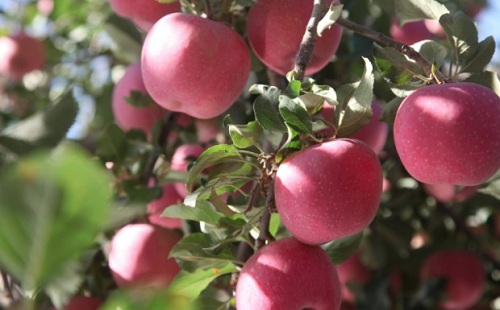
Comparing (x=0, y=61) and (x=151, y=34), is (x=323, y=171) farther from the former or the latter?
(x=0, y=61)

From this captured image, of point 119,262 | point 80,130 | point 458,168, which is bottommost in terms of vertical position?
point 80,130

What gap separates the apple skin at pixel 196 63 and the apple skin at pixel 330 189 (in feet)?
0.61

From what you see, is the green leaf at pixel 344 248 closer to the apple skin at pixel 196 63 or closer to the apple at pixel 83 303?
the apple skin at pixel 196 63

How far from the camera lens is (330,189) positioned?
2.15 ft

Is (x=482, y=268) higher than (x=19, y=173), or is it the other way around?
(x=19, y=173)

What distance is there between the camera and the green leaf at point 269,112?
701 millimetres

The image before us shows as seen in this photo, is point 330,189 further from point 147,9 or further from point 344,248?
point 147,9

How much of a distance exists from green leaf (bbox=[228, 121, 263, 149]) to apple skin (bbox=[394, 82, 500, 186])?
6.0 inches

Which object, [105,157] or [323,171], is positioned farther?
[105,157]

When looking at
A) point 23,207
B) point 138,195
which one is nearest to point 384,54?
point 138,195

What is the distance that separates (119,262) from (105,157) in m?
0.17

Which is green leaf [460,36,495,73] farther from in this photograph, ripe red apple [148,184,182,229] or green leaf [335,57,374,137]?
ripe red apple [148,184,182,229]

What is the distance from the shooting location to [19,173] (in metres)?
0.25

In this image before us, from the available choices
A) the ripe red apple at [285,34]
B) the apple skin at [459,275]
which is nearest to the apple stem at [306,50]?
the ripe red apple at [285,34]
